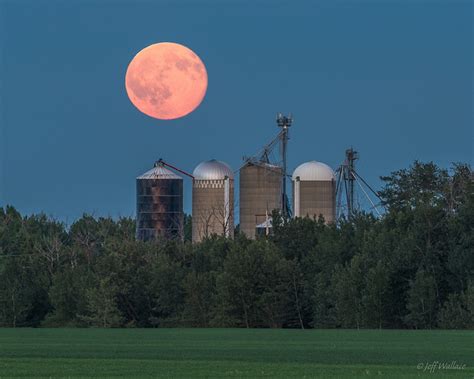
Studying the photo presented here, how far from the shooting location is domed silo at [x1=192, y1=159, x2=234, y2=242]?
447 ft

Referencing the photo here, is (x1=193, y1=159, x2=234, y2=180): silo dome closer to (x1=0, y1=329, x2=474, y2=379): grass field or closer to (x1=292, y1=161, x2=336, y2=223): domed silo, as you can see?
(x1=292, y1=161, x2=336, y2=223): domed silo

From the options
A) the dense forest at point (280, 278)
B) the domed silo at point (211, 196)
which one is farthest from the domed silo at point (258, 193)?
the dense forest at point (280, 278)

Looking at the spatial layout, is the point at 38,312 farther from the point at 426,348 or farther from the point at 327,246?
the point at 426,348

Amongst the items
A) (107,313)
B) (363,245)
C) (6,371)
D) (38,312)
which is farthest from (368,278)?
(6,371)

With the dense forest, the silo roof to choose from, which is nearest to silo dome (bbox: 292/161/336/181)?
the silo roof

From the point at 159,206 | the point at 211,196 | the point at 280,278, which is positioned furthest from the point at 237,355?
the point at 211,196

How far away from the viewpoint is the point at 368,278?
9212cm

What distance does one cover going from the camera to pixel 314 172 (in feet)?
441

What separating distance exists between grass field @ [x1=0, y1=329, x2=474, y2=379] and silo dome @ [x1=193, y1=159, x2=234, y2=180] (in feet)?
214

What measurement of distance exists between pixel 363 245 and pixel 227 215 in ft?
129
